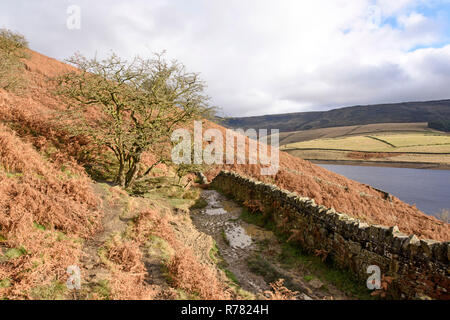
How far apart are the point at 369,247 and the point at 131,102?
1153 cm

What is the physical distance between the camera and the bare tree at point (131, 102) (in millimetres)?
11305

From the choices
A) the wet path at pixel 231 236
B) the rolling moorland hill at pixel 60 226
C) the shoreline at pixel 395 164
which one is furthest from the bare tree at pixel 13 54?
the shoreline at pixel 395 164

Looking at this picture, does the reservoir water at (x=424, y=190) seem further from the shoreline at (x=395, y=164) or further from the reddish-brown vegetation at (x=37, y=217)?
the reddish-brown vegetation at (x=37, y=217)

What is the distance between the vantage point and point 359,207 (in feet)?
59.6

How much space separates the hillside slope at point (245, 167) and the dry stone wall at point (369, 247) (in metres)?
8.56

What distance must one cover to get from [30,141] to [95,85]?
3.90 meters

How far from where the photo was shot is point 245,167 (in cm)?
2348

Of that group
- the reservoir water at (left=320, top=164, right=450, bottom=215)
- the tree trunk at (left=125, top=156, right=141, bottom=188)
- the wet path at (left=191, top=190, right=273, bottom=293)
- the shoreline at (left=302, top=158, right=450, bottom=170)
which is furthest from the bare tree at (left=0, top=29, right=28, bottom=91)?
the shoreline at (left=302, top=158, right=450, bottom=170)

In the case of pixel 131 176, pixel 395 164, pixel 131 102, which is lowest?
pixel 395 164

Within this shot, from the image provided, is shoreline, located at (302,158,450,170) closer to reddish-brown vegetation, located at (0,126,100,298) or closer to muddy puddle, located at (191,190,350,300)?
muddy puddle, located at (191,190,350,300)

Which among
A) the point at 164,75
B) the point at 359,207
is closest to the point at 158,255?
the point at 164,75

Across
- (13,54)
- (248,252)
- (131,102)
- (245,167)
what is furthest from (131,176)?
(13,54)

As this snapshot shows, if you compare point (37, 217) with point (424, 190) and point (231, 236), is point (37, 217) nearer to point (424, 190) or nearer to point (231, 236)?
point (231, 236)
